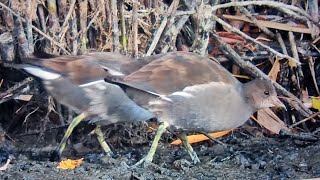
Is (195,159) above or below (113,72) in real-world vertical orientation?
below

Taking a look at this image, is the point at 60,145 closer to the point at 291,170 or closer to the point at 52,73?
the point at 52,73

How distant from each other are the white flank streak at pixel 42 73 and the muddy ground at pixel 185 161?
0.58 meters

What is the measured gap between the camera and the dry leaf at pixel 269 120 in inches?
276

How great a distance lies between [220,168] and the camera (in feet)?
19.3

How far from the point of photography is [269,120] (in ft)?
23.2

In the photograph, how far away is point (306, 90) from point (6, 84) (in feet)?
8.01

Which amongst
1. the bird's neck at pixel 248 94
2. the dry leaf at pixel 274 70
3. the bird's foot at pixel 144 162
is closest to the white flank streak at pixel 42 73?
the bird's foot at pixel 144 162

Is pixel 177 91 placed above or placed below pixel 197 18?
below

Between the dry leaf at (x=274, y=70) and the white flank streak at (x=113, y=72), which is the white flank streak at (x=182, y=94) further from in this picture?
the dry leaf at (x=274, y=70)

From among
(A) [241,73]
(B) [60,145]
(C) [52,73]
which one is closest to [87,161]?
(B) [60,145]

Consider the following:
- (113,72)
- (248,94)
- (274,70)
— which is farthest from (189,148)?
(274,70)

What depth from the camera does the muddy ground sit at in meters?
5.70

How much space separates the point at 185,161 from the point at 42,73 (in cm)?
115

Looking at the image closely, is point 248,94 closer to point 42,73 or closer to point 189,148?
point 189,148
